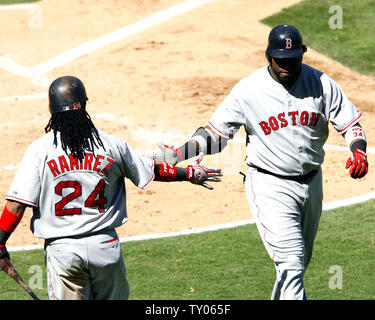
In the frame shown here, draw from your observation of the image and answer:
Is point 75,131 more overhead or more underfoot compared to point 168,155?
more overhead

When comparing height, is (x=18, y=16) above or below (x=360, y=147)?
below

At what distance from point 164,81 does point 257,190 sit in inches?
346

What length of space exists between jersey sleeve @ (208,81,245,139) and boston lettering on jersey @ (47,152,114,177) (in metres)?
1.48

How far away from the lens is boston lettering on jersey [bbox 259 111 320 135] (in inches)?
233

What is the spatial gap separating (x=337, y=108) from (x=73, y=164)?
2.22 m

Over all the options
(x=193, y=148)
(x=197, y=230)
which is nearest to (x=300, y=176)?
(x=193, y=148)

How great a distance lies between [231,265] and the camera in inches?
307

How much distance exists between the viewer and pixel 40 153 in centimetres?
498

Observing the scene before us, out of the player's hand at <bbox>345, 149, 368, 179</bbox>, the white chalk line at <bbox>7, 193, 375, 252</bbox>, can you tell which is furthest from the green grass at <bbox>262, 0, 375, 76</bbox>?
the player's hand at <bbox>345, 149, 368, 179</bbox>
